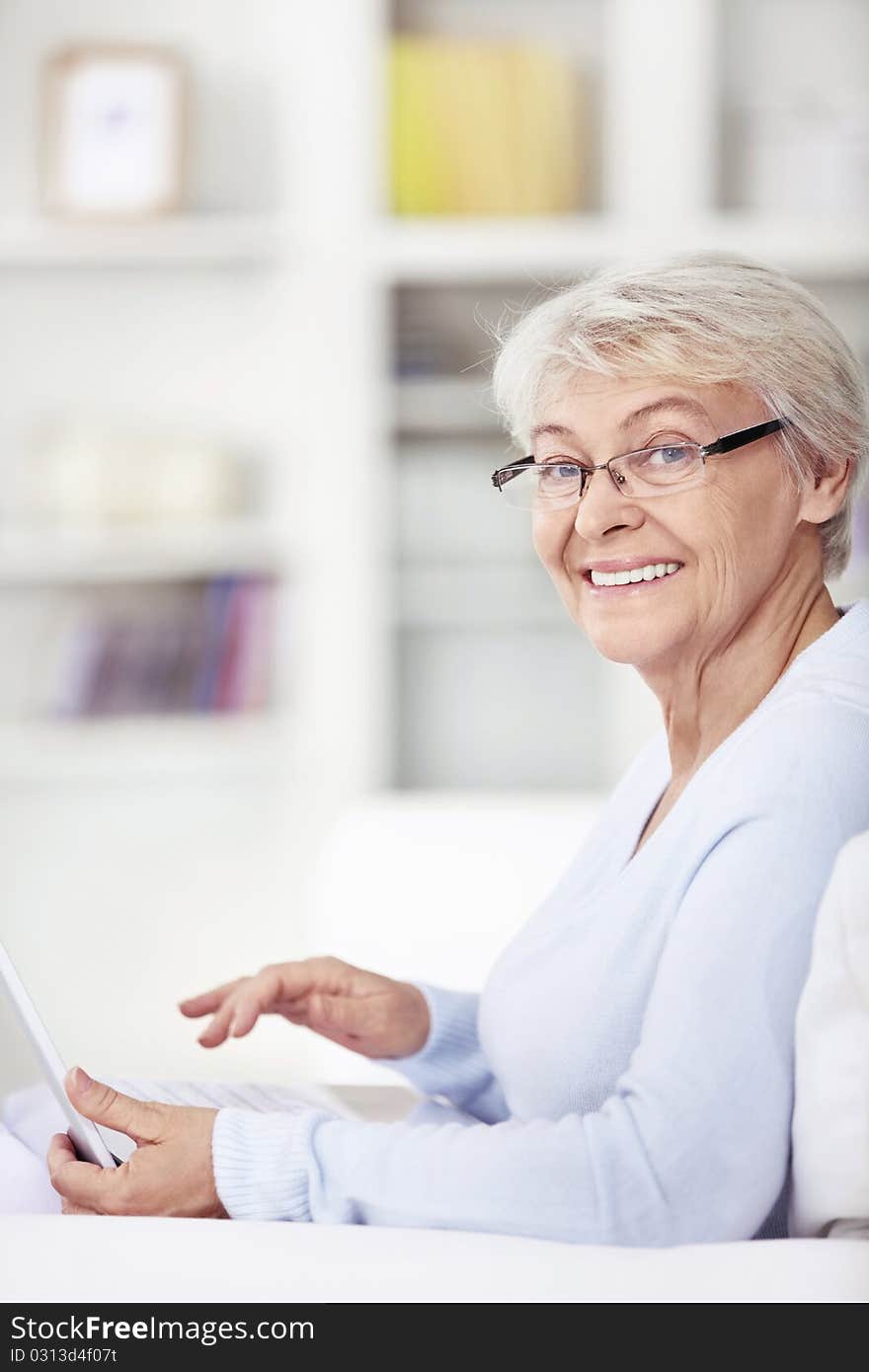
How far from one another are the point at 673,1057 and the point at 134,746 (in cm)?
167

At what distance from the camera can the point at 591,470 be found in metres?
0.60

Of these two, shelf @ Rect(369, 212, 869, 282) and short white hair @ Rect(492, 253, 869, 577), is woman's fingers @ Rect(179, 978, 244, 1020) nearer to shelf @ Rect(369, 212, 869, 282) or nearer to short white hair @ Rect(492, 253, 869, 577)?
short white hair @ Rect(492, 253, 869, 577)

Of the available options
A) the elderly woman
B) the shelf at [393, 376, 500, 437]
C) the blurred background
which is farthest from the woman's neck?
the shelf at [393, 376, 500, 437]

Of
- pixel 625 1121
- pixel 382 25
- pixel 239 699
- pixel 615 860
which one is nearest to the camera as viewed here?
pixel 625 1121

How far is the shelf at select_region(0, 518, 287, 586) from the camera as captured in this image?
2092 mm

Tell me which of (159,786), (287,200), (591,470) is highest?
(287,200)

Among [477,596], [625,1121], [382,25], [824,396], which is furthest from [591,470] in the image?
[382,25]

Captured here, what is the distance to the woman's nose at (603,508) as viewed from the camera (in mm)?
595

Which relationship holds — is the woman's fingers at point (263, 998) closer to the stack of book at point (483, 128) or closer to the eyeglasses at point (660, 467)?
the eyeglasses at point (660, 467)

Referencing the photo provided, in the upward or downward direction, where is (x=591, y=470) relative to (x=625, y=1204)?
upward

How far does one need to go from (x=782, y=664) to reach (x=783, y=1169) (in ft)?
0.67

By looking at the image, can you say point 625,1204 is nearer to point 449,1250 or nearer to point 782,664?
point 449,1250

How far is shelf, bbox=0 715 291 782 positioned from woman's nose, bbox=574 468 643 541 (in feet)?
4.96

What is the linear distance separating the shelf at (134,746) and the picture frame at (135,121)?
726 mm
